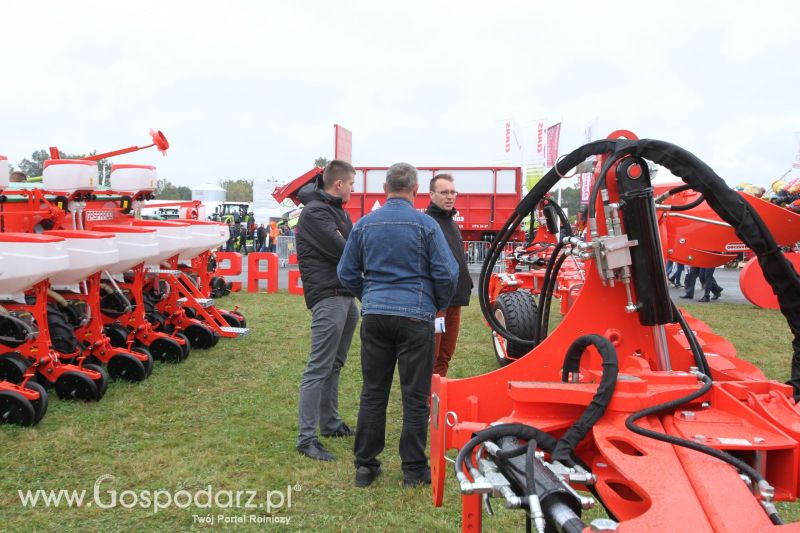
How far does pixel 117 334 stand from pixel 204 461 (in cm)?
268

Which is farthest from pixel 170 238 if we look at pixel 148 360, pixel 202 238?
pixel 148 360

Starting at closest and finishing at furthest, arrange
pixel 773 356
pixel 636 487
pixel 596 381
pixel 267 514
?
1. pixel 636 487
2. pixel 596 381
3. pixel 267 514
4. pixel 773 356

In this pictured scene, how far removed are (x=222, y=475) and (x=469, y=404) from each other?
196cm

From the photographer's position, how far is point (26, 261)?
4766 mm

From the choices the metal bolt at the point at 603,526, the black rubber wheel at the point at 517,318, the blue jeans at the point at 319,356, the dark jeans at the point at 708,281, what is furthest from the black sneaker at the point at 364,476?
the dark jeans at the point at 708,281

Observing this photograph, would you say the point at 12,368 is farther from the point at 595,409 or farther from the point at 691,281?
the point at 691,281

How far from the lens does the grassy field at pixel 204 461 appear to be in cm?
357

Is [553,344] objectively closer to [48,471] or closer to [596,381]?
[596,381]

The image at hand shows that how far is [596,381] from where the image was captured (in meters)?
2.70

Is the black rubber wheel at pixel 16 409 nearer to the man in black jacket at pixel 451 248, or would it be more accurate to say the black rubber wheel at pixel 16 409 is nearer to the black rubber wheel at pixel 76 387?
the black rubber wheel at pixel 76 387

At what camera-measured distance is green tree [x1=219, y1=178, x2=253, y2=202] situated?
71.1 metres

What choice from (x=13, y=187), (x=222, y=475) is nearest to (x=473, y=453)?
(x=222, y=475)

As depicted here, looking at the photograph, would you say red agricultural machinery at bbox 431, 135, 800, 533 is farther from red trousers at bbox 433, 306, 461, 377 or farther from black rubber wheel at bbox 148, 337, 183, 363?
black rubber wheel at bbox 148, 337, 183, 363

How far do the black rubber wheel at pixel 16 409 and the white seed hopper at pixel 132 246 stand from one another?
1.69m
